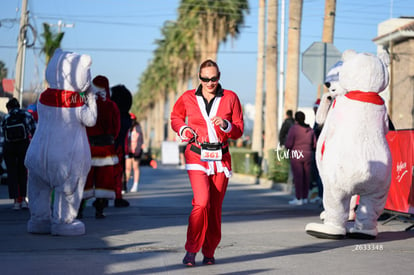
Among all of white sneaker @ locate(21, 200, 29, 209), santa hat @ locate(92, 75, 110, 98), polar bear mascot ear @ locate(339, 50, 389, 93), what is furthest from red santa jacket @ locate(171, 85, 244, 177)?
white sneaker @ locate(21, 200, 29, 209)

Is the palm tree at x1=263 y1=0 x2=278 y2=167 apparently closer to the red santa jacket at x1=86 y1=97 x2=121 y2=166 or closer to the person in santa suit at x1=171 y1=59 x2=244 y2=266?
the red santa jacket at x1=86 y1=97 x2=121 y2=166

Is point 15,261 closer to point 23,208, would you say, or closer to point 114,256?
point 114,256

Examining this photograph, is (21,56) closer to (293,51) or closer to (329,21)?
(293,51)

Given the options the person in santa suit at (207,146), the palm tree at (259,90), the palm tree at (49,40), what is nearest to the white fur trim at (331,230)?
the person in santa suit at (207,146)

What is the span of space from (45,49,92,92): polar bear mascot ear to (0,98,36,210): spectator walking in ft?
11.9

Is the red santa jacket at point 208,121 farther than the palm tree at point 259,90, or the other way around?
the palm tree at point 259,90

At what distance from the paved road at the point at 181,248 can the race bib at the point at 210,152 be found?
96cm

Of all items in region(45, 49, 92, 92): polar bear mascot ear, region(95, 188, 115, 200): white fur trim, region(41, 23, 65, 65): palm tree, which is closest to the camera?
region(45, 49, 92, 92): polar bear mascot ear

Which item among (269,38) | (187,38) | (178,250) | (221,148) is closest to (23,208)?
(178,250)

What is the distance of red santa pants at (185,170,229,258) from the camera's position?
6.82m

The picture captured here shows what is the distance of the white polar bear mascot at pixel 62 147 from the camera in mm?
8914

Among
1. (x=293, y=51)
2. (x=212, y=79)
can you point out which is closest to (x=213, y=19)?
(x=293, y=51)

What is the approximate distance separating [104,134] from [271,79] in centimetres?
1838

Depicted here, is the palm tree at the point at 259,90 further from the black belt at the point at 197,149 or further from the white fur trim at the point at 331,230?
the black belt at the point at 197,149
